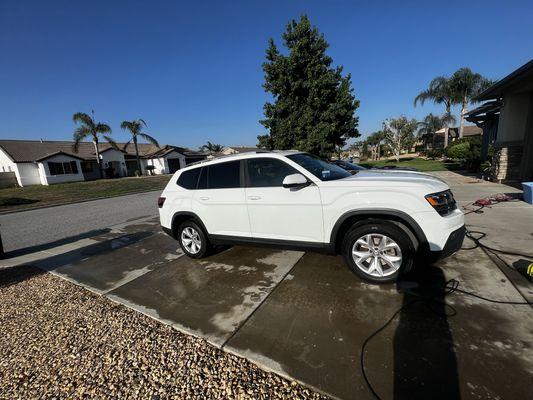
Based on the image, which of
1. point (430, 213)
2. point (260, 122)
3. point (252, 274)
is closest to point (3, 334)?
point (252, 274)

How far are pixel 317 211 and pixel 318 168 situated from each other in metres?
0.81

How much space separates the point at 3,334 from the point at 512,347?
5192mm

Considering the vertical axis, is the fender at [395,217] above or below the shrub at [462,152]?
below

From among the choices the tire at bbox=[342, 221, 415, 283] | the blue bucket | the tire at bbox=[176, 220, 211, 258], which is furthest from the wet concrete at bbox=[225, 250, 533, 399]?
the blue bucket

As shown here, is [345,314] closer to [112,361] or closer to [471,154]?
[112,361]

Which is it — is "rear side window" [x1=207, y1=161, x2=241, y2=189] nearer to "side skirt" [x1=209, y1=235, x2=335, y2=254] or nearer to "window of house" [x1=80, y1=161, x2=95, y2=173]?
"side skirt" [x1=209, y1=235, x2=335, y2=254]

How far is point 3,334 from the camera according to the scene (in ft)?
9.65

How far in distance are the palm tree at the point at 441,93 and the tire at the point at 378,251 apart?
127 feet

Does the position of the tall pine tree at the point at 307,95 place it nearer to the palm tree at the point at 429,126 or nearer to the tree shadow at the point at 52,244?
the tree shadow at the point at 52,244

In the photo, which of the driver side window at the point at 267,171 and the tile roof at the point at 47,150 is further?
the tile roof at the point at 47,150

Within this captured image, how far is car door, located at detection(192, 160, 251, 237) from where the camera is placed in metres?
3.97

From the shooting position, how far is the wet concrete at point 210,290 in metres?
2.84

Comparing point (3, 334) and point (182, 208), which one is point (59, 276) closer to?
point (3, 334)

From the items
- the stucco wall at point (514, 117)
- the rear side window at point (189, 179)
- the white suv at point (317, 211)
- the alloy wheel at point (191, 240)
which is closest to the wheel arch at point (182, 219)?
the white suv at point (317, 211)
